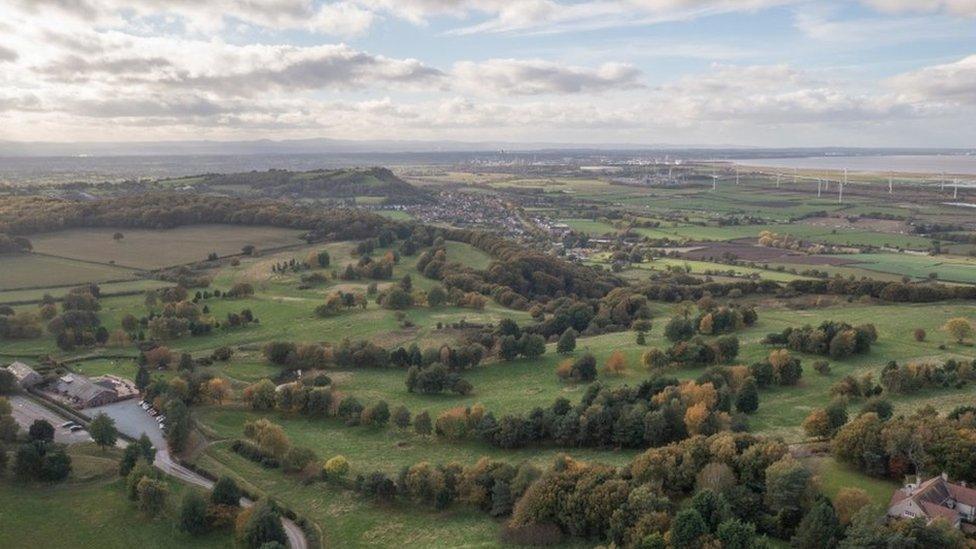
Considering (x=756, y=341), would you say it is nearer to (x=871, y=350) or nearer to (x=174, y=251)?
(x=871, y=350)

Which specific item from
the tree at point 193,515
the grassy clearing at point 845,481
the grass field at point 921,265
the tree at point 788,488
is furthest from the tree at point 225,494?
the grass field at point 921,265

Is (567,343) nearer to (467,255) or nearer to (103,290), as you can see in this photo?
(467,255)

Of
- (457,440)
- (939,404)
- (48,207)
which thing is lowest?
(457,440)

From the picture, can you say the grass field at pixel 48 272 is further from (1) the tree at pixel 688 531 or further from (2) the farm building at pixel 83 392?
(1) the tree at pixel 688 531

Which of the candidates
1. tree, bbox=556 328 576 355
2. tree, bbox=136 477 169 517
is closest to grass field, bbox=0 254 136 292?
tree, bbox=136 477 169 517

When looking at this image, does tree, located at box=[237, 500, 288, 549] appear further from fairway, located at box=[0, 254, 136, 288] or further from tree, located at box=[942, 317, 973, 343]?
fairway, located at box=[0, 254, 136, 288]

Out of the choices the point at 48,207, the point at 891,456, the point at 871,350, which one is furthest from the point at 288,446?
the point at 48,207
